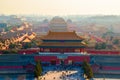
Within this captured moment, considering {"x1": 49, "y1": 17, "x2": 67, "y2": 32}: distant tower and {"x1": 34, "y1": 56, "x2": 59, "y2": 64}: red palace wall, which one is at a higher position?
{"x1": 34, "y1": 56, "x2": 59, "y2": 64}: red palace wall

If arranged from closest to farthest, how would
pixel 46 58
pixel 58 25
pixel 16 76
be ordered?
pixel 16 76 → pixel 46 58 → pixel 58 25

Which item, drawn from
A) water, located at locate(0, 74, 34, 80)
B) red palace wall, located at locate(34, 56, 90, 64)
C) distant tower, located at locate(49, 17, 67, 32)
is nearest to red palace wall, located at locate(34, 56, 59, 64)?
red palace wall, located at locate(34, 56, 90, 64)

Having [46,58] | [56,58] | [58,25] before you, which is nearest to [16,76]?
[46,58]

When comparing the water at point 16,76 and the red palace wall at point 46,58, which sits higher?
the red palace wall at point 46,58

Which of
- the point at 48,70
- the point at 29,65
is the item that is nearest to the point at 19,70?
the point at 29,65

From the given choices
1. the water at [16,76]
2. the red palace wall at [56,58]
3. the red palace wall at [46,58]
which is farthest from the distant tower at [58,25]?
the water at [16,76]

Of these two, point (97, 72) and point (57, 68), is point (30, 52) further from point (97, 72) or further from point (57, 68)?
point (97, 72)

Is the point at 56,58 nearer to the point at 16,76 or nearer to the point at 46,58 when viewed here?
the point at 46,58

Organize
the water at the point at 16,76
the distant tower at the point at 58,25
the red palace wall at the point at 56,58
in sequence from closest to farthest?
the water at the point at 16,76 → the red palace wall at the point at 56,58 → the distant tower at the point at 58,25

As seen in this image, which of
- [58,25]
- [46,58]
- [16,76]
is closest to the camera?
[16,76]

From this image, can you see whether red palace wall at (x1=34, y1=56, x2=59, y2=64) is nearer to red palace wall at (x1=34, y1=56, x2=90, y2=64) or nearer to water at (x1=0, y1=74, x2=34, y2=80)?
red palace wall at (x1=34, y1=56, x2=90, y2=64)

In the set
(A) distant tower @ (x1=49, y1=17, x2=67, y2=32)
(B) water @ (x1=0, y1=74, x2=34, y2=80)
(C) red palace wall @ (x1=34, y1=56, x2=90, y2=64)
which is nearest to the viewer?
(B) water @ (x1=0, y1=74, x2=34, y2=80)

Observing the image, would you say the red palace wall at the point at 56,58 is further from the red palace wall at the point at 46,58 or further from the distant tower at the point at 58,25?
the distant tower at the point at 58,25

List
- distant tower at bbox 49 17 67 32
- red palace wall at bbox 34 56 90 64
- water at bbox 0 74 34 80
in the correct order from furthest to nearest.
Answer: distant tower at bbox 49 17 67 32 → red palace wall at bbox 34 56 90 64 → water at bbox 0 74 34 80
